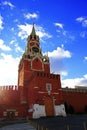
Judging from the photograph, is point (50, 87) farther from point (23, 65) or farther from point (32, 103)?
point (23, 65)

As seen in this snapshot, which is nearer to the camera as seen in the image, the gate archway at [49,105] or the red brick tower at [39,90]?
the red brick tower at [39,90]

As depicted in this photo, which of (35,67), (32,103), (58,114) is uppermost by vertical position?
(35,67)

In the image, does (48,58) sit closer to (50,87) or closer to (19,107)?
(50,87)

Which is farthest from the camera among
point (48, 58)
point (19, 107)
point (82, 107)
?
point (48, 58)

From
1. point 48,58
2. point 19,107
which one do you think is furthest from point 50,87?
point 48,58

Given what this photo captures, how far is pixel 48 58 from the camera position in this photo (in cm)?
4797

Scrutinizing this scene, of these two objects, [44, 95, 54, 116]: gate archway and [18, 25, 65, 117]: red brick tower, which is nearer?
[18, 25, 65, 117]: red brick tower

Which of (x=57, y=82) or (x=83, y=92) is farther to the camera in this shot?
(x=83, y=92)

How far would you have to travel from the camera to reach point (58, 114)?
34812mm

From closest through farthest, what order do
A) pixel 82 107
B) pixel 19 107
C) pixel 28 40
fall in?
pixel 19 107, pixel 82 107, pixel 28 40

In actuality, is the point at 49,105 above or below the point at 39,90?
below

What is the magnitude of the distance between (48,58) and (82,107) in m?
14.6

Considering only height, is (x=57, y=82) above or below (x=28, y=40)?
below

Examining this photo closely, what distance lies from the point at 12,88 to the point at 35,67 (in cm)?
845
